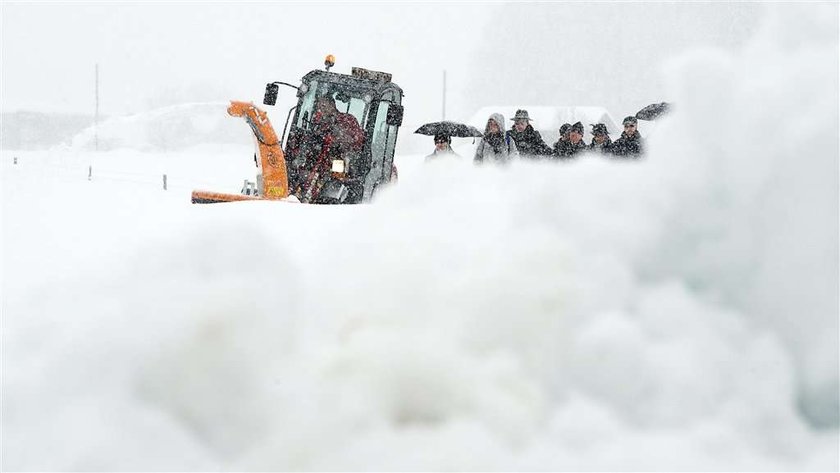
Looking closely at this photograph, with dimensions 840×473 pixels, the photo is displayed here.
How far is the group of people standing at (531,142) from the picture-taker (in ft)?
23.5

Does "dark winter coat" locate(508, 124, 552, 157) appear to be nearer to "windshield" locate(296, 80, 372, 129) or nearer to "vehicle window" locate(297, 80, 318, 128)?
"windshield" locate(296, 80, 372, 129)

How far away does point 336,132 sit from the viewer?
10.7 m

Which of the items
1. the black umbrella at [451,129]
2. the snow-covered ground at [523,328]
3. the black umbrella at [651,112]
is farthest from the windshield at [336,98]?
the snow-covered ground at [523,328]

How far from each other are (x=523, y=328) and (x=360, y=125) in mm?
8632

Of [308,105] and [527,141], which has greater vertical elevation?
[308,105]

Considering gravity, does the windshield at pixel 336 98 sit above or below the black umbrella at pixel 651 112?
above

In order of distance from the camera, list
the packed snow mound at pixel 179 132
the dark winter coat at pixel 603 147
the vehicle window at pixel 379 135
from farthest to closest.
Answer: the packed snow mound at pixel 179 132 < the vehicle window at pixel 379 135 < the dark winter coat at pixel 603 147

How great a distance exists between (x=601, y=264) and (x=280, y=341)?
35.7 inches

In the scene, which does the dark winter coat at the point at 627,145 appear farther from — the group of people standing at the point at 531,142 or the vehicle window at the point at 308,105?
the vehicle window at the point at 308,105

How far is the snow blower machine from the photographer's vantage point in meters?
10.5

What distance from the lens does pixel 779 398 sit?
2.40 metres

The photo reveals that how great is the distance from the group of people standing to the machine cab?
2842 millimetres

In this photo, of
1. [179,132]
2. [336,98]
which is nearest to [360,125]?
[336,98]

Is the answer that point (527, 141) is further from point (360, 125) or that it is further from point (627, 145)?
point (360, 125)
